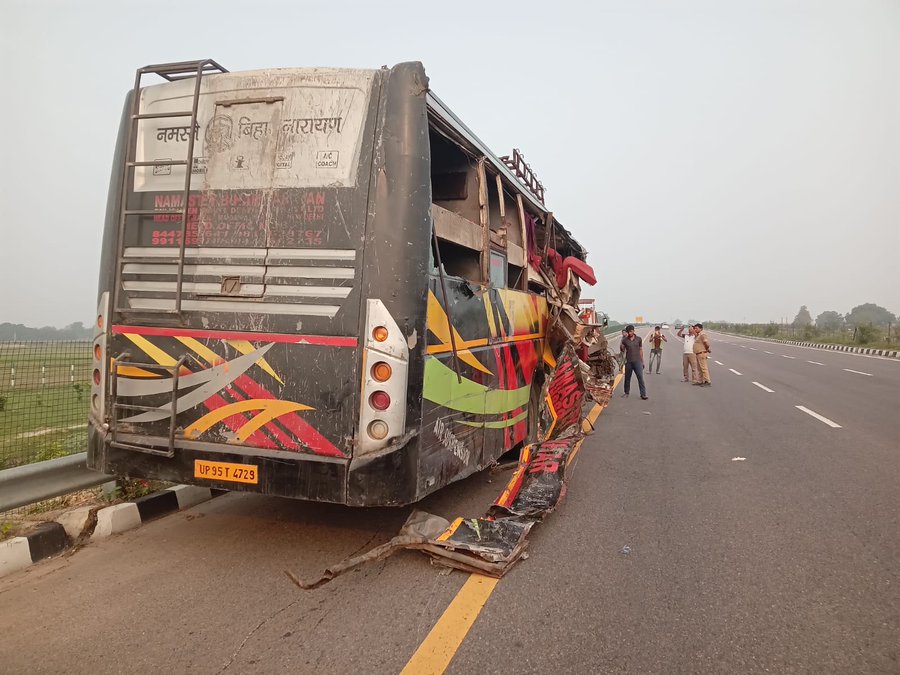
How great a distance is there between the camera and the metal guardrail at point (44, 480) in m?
3.51

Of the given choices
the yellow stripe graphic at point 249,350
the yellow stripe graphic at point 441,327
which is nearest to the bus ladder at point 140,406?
the yellow stripe graphic at point 249,350

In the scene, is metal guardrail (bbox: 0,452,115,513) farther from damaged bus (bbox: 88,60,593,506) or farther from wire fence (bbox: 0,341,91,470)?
wire fence (bbox: 0,341,91,470)

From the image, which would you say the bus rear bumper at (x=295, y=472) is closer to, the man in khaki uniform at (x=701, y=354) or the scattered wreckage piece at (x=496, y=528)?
the scattered wreckage piece at (x=496, y=528)

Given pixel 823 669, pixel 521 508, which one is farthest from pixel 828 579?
pixel 521 508

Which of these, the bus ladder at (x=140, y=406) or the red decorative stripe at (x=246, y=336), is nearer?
the red decorative stripe at (x=246, y=336)

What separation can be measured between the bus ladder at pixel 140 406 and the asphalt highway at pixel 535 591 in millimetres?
736

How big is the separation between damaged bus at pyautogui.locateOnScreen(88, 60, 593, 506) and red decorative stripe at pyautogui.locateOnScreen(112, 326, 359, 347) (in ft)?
0.04

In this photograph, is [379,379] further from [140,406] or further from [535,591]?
[140,406]

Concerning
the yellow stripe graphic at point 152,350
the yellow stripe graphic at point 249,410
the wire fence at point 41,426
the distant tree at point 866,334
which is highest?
the distant tree at point 866,334

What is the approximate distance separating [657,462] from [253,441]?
15.5ft

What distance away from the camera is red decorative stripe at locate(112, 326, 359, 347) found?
3.16 meters

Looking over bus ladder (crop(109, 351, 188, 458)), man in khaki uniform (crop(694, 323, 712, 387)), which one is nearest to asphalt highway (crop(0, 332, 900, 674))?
bus ladder (crop(109, 351, 188, 458))

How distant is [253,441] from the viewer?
10.6ft

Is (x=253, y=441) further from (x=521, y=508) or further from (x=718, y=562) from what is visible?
(x=718, y=562)
